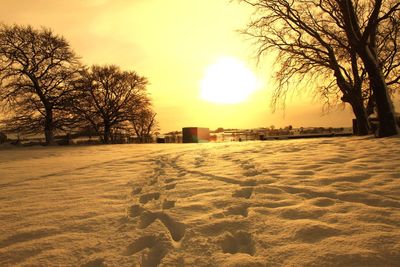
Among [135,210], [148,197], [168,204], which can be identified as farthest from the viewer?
[148,197]

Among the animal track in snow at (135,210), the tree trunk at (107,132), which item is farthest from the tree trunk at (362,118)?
the tree trunk at (107,132)

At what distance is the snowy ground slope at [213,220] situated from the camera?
2395 millimetres

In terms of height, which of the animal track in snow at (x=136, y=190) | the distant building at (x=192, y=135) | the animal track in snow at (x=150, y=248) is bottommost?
the animal track in snow at (x=150, y=248)

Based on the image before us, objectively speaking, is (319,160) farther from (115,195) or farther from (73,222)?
(73,222)

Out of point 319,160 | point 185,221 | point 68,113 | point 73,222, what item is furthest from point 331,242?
point 68,113

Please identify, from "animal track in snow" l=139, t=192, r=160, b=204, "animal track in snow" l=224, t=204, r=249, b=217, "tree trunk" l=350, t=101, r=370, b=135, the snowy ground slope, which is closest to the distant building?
"tree trunk" l=350, t=101, r=370, b=135

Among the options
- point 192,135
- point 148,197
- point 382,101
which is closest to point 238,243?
point 148,197

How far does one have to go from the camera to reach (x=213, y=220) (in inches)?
126

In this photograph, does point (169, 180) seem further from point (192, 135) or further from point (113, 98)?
point (113, 98)

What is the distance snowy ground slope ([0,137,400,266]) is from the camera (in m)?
2.39

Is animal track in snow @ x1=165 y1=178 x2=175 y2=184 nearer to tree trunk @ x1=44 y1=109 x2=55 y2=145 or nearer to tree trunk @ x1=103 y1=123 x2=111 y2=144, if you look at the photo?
tree trunk @ x1=44 y1=109 x2=55 y2=145

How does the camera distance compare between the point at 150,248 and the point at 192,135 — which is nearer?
the point at 150,248

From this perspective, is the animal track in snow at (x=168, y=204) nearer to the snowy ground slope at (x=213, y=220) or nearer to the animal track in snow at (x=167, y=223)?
the snowy ground slope at (x=213, y=220)

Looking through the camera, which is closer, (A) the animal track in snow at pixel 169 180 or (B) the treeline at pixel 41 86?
(A) the animal track in snow at pixel 169 180
